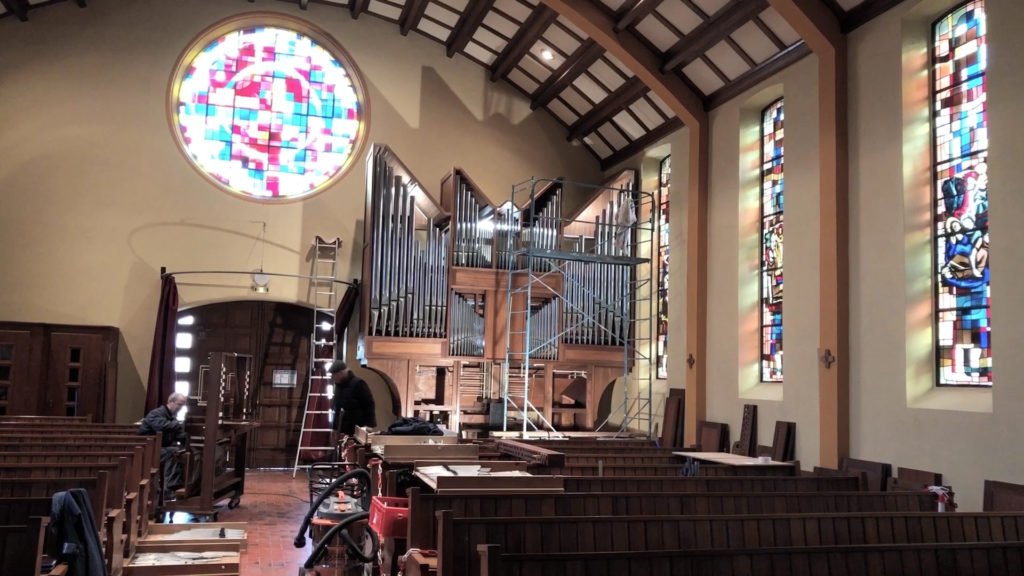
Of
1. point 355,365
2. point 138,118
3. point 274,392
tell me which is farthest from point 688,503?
point 138,118

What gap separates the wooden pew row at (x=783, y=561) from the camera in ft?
9.67

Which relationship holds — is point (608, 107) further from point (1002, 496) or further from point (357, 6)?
point (1002, 496)

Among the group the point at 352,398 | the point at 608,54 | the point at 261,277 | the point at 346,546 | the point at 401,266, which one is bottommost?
the point at 346,546

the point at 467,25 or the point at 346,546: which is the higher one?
the point at 467,25

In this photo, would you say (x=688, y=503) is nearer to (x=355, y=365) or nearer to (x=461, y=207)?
(x=461, y=207)

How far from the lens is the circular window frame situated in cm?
1145

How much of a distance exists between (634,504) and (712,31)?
19.7 feet

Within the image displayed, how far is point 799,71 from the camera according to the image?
8.45 m

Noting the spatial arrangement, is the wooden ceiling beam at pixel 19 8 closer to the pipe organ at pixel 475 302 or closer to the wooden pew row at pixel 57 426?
the pipe organ at pixel 475 302

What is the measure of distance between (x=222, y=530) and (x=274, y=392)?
5.71 m

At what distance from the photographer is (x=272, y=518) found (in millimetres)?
8156

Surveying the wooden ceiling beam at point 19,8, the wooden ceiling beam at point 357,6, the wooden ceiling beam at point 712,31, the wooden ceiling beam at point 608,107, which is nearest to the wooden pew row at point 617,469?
the wooden ceiling beam at point 712,31

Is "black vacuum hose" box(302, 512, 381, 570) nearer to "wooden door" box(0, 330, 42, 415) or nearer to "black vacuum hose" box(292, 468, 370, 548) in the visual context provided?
"black vacuum hose" box(292, 468, 370, 548)

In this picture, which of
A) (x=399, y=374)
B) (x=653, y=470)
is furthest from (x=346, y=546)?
(x=399, y=374)
